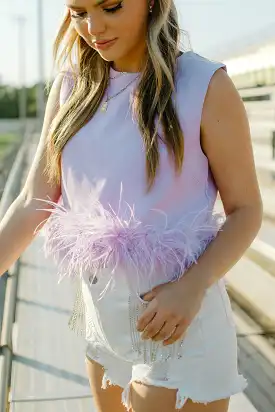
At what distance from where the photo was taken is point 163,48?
138 centimetres

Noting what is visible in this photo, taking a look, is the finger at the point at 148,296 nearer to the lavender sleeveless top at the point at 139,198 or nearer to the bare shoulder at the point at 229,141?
the lavender sleeveless top at the point at 139,198

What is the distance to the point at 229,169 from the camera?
51.6 inches

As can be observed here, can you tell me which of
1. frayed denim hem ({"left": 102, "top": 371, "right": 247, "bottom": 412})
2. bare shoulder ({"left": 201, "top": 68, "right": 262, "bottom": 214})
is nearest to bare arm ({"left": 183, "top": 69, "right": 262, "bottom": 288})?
bare shoulder ({"left": 201, "top": 68, "right": 262, "bottom": 214})

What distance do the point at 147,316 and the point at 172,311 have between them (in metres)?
0.05

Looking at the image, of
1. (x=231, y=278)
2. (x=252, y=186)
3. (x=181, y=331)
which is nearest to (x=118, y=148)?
(x=252, y=186)

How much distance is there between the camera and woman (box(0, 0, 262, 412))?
1.31m

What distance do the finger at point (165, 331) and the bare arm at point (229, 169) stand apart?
104 millimetres

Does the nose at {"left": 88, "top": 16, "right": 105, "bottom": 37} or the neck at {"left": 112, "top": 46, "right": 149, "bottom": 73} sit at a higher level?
the nose at {"left": 88, "top": 16, "right": 105, "bottom": 37}

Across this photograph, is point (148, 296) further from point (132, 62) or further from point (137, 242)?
point (132, 62)

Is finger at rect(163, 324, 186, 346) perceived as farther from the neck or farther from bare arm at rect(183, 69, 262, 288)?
the neck

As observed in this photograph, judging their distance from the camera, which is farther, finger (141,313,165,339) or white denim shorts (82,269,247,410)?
white denim shorts (82,269,247,410)

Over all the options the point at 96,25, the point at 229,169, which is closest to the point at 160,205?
the point at 229,169

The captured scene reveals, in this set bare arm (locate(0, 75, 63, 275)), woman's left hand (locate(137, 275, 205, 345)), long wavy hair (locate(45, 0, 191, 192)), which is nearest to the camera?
woman's left hand (locate(137, 275, 205, 345))

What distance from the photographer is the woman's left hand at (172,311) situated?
1226 millimetres
